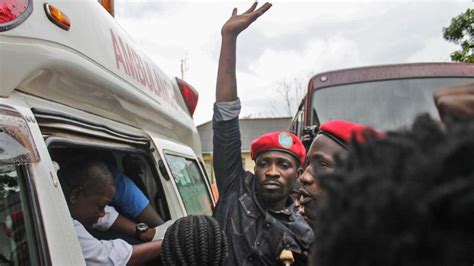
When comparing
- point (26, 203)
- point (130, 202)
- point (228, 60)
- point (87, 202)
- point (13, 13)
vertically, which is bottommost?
point (130, 202)

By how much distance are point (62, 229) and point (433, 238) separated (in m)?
1.27

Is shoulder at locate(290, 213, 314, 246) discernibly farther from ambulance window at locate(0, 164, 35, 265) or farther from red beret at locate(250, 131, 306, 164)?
ambulance window at locate(0, 164, 35, 265)

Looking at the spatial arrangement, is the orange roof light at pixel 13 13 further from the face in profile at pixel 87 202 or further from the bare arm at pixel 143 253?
the bare arm at pixel 143 253

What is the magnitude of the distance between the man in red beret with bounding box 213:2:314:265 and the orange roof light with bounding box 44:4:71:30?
0.67 metres

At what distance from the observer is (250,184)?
226 centimetres

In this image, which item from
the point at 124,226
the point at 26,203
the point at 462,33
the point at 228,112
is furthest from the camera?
the point at 462,33

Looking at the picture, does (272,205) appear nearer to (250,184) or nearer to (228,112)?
(250,184)

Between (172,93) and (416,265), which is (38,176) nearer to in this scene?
(416,265)

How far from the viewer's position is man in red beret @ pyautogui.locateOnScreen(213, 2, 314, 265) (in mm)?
1991

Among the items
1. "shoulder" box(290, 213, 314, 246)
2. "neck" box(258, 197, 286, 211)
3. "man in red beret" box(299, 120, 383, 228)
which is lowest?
"shoulder" box(290, 213, 314, 246)

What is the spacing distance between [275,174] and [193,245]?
0.80 m

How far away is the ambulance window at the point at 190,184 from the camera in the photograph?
343 centimetres

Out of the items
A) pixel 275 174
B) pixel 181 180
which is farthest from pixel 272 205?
pixel 181 180

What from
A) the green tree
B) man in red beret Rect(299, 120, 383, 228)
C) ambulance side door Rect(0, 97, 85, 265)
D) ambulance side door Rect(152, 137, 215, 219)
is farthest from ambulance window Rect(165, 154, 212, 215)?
the green tree
